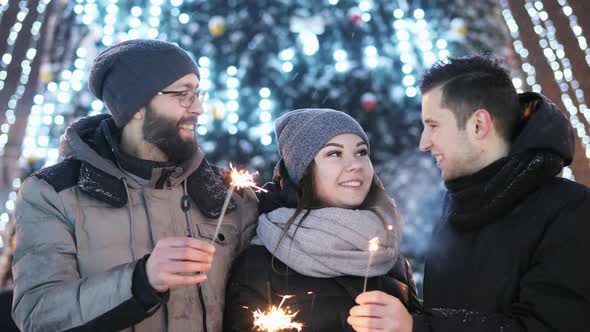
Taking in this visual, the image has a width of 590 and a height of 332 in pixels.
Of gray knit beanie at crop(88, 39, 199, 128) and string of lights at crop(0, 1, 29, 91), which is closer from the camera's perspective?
gray knit beanie at crop(88, 39, 199, 128)

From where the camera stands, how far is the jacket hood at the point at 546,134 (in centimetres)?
154

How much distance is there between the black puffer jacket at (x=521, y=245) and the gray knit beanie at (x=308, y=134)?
1.83 ft

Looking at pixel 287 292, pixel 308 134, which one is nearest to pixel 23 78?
pixel 308 134

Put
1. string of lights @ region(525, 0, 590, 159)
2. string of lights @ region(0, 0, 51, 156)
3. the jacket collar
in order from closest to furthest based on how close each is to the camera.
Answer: the jacket collar, string of lights @ region(0, 0, 51, 156), string of lights @ region(525, 0, 590, 159)

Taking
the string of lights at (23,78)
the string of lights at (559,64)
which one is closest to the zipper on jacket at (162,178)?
the string of lights at (23,78)

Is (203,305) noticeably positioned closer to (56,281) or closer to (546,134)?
(56,281)

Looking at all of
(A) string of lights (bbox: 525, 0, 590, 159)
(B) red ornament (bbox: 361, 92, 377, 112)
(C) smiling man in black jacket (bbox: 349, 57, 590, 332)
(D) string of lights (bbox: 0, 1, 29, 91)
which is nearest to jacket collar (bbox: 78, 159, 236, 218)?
(C) smiling man in black jacket (bbox: 349, 57, 590, 332)

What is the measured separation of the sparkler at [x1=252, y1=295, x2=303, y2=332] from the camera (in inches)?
68.4

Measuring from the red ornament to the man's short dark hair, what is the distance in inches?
91.8

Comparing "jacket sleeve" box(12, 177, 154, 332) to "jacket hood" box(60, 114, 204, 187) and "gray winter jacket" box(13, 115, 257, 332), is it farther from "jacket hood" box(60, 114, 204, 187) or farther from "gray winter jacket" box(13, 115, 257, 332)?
"jacket hood" box(60, 114, 204, 187)

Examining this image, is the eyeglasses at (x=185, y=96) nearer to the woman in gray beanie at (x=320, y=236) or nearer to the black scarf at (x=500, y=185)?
the woman in gray beanie at (x=320, y=236)

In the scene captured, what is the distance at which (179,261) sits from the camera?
146 cm

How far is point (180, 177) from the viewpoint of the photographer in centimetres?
202

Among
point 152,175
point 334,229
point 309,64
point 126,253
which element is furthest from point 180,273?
point 309,64
